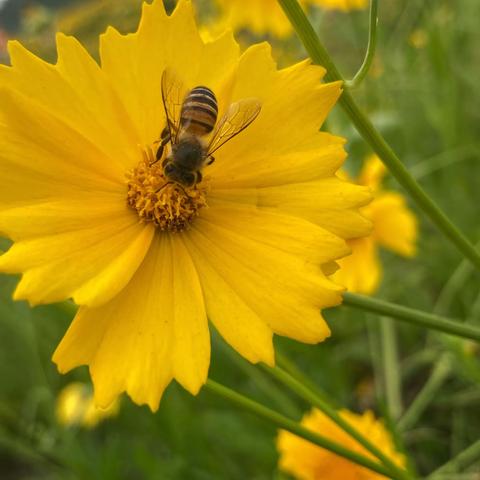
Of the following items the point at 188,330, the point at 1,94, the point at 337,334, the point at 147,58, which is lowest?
the point at 188,330

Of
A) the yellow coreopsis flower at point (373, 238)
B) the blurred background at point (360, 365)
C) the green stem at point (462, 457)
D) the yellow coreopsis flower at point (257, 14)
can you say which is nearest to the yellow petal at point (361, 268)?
the yellow coreopsis flower at point (373, 238)

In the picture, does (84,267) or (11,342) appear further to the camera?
(11,342)

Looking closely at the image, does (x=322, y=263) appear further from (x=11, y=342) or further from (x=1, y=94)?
(x=11, y=342)

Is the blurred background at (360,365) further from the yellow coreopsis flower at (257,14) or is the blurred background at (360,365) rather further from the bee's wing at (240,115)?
the bee's wing at (240,115)

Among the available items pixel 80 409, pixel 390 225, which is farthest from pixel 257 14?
pixel 80 409

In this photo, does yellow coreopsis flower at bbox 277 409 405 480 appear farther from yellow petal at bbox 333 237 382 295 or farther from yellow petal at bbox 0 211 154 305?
yellow petal at bbox 0 211 154 305

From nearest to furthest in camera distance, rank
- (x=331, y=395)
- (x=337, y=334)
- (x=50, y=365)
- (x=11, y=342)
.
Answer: (x=331, y=395) → (x=337, y=334) → (x=50, y=365) → (x=11, y=342)

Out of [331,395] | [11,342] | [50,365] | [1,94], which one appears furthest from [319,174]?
[11,342]
